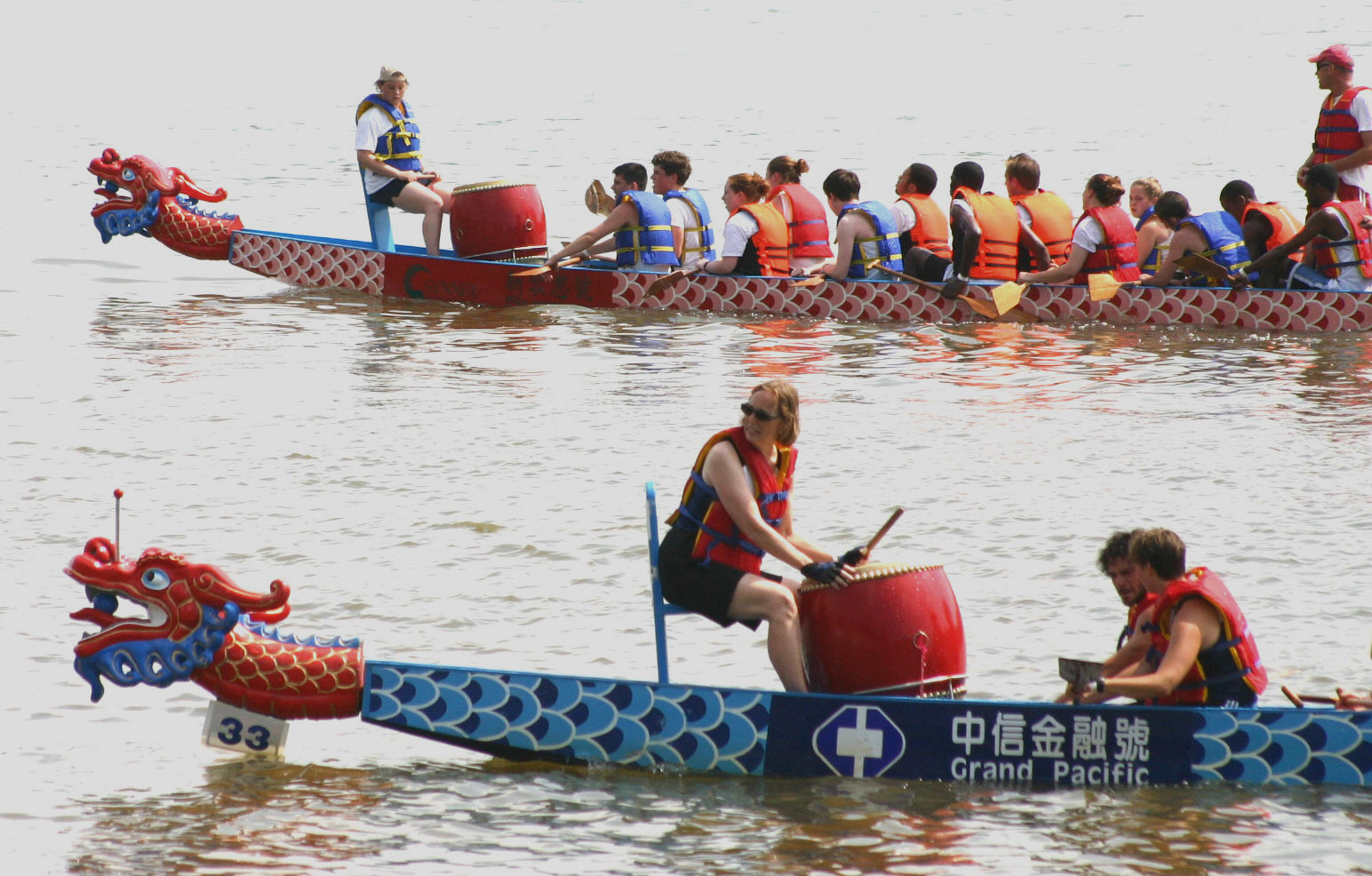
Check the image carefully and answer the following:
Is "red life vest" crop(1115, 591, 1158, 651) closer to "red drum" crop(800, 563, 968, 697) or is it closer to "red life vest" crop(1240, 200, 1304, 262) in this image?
"red drum" crop(800, 563, 968, 697)

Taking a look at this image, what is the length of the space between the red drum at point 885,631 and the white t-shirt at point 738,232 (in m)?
7.78

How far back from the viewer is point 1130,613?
5.92 m

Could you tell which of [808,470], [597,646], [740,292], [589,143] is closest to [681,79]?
[589,143]

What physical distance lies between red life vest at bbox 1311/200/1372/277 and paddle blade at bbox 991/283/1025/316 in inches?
86.2

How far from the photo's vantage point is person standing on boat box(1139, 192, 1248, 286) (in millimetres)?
12305

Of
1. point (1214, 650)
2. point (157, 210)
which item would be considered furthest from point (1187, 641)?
point (157, 210)

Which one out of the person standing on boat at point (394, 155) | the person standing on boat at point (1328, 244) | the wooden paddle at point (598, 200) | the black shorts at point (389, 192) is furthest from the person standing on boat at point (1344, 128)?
the black shorts at point (389, 192)

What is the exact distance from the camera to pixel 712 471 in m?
5.75

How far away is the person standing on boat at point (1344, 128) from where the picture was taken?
41.2 feet

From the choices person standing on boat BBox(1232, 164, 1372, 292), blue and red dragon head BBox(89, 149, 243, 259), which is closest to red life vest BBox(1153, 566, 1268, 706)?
person standing on boat BBox(1232, 164, 1372, 292)

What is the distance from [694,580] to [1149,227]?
8126 millimetres

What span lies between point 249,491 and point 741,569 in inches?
182

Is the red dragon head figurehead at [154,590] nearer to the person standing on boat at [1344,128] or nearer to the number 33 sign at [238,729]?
the number 33 sign at [238,729]

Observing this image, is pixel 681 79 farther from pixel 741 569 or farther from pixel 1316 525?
pixel 741 569
